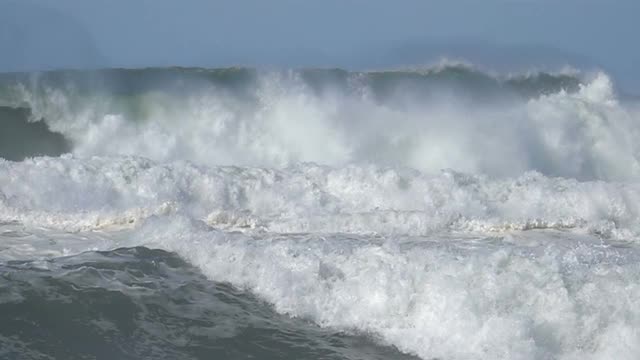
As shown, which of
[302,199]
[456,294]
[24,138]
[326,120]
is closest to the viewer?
[456,294]

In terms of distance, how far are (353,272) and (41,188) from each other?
4.80m

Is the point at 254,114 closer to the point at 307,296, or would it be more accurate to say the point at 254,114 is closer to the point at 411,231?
the point at 411,231

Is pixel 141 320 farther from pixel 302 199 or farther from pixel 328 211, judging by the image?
pixel 302 199

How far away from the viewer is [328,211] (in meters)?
11.4

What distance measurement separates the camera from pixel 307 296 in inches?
290

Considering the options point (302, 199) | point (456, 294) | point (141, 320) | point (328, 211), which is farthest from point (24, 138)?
point (456, 294)

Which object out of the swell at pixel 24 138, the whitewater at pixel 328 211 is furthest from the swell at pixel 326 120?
the swell at pixel 24 138

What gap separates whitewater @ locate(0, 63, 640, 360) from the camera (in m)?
6.89

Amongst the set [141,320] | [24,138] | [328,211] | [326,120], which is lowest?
[141,320]

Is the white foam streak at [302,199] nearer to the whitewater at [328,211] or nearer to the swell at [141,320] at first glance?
the whitewater at [328,211]

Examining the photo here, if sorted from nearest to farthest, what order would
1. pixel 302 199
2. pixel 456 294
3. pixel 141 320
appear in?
pixel 141 320
pixel 456 294
pixel 302 199

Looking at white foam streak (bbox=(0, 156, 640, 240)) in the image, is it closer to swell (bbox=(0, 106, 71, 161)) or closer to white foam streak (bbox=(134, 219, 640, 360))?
swell (bbox=(0, 106, 71, 161))

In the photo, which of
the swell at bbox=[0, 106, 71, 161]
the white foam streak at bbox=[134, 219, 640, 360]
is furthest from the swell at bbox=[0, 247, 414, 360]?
the swell at bbox=[0, 106, 71, 161]

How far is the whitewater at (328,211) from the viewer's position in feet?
22.6
